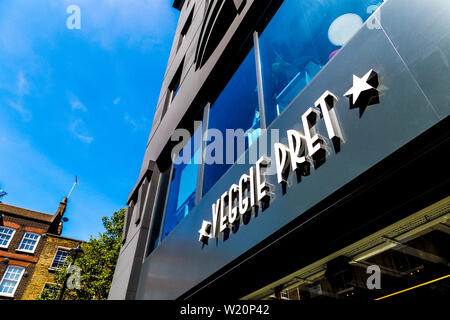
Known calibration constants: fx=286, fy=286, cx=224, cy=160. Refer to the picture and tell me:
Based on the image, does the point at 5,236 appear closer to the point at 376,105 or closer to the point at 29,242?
the point at 29,242

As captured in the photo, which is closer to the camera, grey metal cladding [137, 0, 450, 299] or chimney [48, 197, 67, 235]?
grey metal cladding [137, 0, 450, 299]

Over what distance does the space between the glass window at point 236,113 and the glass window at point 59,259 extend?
2936 centimetres

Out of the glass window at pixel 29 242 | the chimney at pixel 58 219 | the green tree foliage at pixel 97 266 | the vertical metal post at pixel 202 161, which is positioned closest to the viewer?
the vertical metal post at pixel 202 161

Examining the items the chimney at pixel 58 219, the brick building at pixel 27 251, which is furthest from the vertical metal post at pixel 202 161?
the chimney at pixel 58 219

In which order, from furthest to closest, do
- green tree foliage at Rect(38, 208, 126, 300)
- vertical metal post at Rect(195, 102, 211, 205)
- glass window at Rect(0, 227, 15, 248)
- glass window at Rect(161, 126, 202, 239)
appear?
glass window at Rect(0, 227, 15, 248) → green tree foliage at Rect(38, 208, 126, 300) → glass window at Rect(161, 126, 202, 239) → vertical metal post at Rect(195, 102, 211, 205)

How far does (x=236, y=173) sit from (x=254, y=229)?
1122 millimetres

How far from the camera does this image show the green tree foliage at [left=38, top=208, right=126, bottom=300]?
21.0m

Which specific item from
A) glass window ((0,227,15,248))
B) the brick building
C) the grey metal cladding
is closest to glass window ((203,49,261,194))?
the grey metal cladding

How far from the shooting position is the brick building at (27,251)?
2612cm

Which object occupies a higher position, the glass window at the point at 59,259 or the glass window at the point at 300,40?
the glass window at the point at 59,259

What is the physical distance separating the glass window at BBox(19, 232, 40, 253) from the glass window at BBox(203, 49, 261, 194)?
101ft

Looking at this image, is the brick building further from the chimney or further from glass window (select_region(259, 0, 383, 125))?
glass window (select_region(259, 0, 383, 125))

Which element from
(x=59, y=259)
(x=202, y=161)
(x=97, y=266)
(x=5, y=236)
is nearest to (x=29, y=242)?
(x=5, y=236)

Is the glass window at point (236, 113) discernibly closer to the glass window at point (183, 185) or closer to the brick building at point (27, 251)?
the glass window at point (183, 185)
